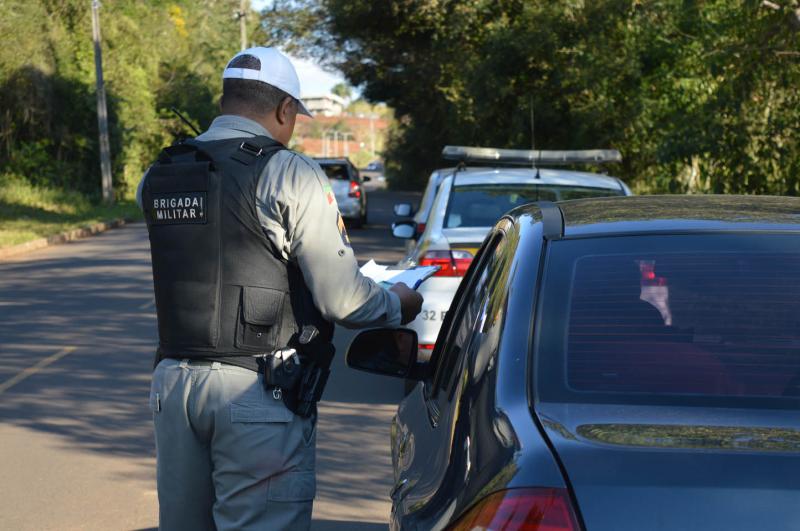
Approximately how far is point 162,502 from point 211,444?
229 millimetres

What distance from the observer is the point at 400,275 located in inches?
Answer: 151

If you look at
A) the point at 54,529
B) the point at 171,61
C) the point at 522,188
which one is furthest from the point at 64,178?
the point at 54,529

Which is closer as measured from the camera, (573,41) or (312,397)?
(312,397)

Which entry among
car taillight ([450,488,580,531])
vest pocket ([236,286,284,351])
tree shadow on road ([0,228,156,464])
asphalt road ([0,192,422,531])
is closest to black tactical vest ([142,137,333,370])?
vest pocket ([236,286,284,351])

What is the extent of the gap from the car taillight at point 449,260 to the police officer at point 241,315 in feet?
15.3

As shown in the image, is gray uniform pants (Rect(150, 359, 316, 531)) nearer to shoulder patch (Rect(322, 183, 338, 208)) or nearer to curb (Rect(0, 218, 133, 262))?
shoulder patch (Rect(322, 183, 338, 208))

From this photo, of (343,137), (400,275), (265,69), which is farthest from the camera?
(343,137)

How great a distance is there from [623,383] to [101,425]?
220 inches

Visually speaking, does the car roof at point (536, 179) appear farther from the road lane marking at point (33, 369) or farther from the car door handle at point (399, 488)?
the car door handle at point (399, 488)

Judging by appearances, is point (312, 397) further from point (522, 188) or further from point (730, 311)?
point (522, 188)

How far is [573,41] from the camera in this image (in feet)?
84.3

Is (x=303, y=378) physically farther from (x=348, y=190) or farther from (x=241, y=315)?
(x=348, y=190)

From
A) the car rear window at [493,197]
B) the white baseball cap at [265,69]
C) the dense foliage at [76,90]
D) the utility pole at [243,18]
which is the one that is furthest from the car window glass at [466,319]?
the utility pole at [243,18]

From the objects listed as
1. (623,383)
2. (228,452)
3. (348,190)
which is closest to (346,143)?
(348,190)
